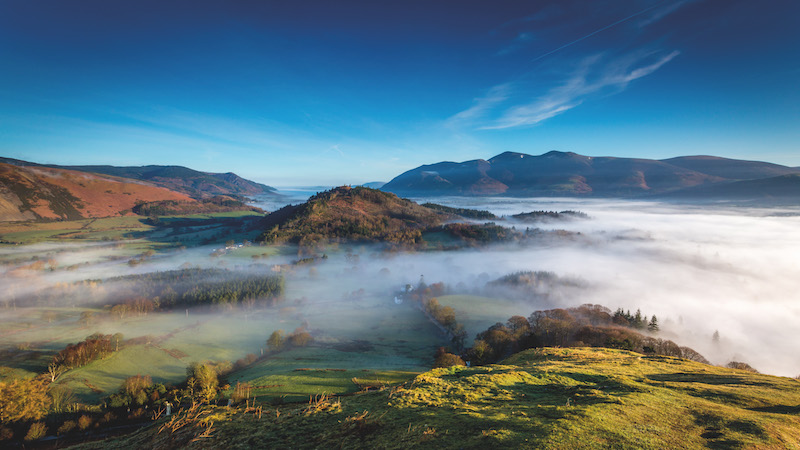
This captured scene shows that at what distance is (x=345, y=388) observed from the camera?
133ft

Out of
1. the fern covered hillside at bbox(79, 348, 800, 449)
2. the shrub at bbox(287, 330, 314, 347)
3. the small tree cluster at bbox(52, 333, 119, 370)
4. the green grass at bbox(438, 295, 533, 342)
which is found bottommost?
the green grass at bbox(438, 295, 533, 342)

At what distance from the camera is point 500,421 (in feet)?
31.8

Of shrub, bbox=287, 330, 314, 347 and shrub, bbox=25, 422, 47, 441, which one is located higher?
shrub, bbox=25, 422, 47, 441

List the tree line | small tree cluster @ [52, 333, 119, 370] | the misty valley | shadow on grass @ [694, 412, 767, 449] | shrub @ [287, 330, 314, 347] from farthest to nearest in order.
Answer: shrub @ [287, 330, 314, 347] < small tree cluster @ [52, 333, 119, 370] < the tree line < the misty valley < shadow on grass @ [694, 412, 767, 449]

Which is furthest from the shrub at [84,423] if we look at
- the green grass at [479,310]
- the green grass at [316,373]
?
the green grass at [479,310]

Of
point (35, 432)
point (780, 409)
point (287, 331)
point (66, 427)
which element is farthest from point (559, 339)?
point (35, 432)

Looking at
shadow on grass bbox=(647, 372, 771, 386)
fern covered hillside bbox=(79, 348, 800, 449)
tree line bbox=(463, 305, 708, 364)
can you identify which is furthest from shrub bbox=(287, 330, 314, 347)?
shadow on grass bbox=(647, 372, 771, 386)

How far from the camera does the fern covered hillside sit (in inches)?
334

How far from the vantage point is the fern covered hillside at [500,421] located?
8492mm

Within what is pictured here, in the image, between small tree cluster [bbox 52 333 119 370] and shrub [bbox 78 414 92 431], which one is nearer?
shrub [bbox 78 414 92 431]

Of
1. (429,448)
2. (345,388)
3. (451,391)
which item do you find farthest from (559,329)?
(429,448)

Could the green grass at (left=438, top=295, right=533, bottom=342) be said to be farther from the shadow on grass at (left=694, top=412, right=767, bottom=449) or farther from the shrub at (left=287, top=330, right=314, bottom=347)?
the shadow on grass at (left=694, top=412, right=767, bottom=449)

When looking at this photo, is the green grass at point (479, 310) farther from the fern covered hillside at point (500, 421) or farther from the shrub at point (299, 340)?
the fern covered hillside at point (500, 421)

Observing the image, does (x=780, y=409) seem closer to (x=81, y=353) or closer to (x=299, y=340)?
(x=299, y=340)
